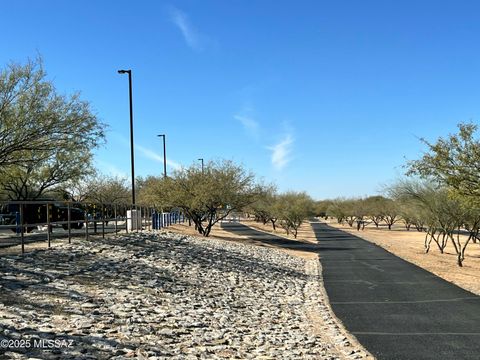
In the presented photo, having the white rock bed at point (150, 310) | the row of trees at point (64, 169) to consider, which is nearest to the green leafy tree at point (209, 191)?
the row of trees at point (64, 169)

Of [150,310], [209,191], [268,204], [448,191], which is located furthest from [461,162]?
[268,204]

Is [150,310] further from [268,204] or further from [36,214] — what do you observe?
[268,204]

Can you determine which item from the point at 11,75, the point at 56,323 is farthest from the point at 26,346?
the point at 11,75

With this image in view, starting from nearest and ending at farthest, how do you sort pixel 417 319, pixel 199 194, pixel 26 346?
pixel 26 346
pixel 417 319
pixel 199 194

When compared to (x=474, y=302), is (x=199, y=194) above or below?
Result: above

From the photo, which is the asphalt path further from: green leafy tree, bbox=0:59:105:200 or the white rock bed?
green leafy tree, bbox=0:59:105:200

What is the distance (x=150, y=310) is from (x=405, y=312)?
696 centimetres

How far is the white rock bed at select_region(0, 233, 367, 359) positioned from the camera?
26.0ft

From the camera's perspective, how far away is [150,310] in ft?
34.6

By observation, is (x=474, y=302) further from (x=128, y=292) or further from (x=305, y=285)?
(x=128, y=292)

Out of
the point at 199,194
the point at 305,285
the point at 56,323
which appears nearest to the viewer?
the point at 56,323

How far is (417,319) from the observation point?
12.6 m

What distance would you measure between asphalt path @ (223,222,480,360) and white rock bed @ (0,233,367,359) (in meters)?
0.63

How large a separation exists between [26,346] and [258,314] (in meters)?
6.82
